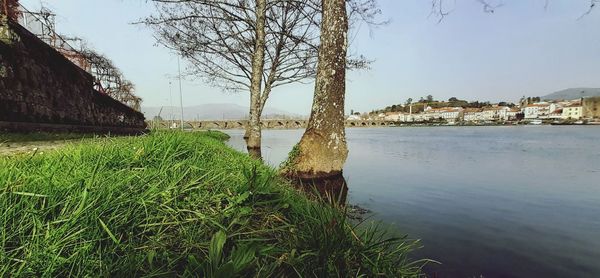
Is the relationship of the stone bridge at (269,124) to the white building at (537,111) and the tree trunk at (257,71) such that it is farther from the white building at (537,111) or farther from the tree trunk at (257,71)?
the white building at (537,111)

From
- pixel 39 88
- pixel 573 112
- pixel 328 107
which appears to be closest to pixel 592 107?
pixel 573 112

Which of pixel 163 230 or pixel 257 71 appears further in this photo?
pixel 257 71

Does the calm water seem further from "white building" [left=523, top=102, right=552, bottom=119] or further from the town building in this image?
"white building" [left=523, top=102, right=552, bottom=119]

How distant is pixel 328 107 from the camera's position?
25.4 ft

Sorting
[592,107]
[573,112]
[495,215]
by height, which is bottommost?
[495,215]

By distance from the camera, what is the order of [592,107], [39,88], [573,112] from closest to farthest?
1. [39,88]
2. [592,107]
3. [573,112]

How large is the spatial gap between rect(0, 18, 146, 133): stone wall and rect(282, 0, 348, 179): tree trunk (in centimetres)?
620

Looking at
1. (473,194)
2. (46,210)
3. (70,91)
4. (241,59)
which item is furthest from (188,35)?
(46,210)

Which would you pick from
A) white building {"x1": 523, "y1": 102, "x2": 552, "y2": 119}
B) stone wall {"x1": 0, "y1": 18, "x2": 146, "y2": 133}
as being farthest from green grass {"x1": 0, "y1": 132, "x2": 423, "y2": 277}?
white building {"x1": 523, "y1": 102, "x2": 552, "y2": 119}

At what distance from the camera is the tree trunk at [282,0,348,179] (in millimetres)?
7730

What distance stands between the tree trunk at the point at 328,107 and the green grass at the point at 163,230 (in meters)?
5.12

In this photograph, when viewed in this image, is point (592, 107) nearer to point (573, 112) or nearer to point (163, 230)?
point (573, 112)

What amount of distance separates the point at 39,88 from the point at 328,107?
752cm

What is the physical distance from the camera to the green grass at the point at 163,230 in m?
1.48
